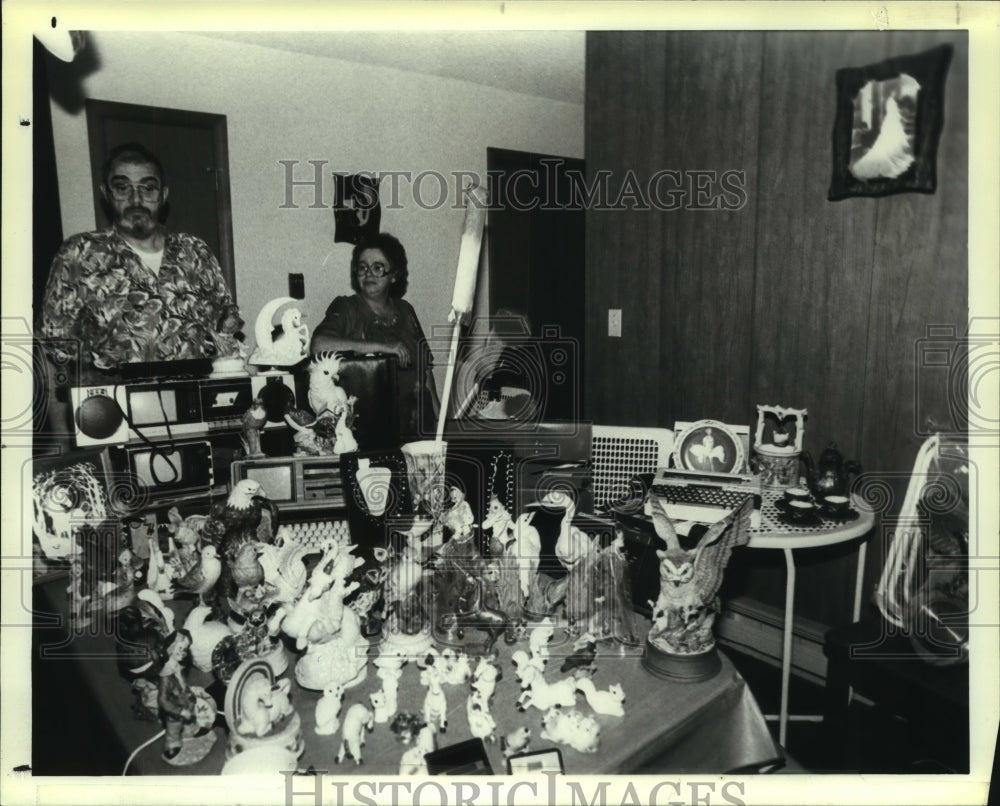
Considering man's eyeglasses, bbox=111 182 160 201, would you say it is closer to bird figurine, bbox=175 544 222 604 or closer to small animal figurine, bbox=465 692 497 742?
bird figurine, bbox=175 544 222 604

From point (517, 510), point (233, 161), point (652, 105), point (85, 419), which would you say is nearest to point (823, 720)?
point (517, 510)

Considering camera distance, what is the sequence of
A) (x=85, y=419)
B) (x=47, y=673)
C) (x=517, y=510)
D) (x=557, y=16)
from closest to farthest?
(x=557, y=16)
(x=47, y=673)
(x=85, y=419)
(x=517, y=510)

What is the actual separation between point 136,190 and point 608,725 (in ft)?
5.88

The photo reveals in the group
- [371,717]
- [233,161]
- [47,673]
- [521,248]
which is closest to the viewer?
[371,717]

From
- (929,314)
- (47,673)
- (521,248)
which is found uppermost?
(521,248)

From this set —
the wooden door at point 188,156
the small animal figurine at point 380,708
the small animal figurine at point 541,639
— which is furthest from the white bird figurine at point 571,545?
the wooden door at point 188,156

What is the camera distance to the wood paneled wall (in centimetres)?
187

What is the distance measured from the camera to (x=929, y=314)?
6.09 ft

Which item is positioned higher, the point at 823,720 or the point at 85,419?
the point at 85,419

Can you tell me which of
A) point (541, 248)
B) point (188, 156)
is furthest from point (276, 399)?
point (541, 248)

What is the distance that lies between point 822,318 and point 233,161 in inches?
69.1

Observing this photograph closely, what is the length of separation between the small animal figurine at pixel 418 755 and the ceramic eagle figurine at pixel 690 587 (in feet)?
1.65

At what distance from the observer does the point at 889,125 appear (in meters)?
1.85

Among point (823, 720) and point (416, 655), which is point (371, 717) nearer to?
point (416, 655)
